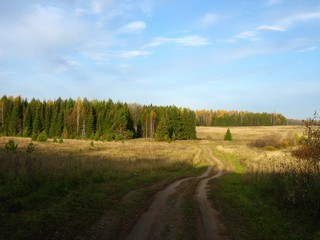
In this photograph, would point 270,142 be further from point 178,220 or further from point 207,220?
point 178,220

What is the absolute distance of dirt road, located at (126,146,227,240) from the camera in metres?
8.50

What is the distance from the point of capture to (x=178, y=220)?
10086 millimetres

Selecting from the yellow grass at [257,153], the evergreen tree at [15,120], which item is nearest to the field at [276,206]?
the yellow grass at [257,153]

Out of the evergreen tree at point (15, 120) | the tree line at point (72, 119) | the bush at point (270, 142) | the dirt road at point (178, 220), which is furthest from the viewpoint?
the evergreen tree at point (15, 120)

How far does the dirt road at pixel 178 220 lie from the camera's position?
8.50 metres

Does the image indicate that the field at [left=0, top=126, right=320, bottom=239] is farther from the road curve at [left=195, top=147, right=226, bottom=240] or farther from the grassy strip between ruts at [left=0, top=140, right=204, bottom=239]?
the road curve at [left=195, top=147, right=226, bottom=240]

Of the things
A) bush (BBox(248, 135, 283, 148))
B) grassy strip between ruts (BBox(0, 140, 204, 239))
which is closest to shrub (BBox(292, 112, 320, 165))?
grassy strip between ruts (BBox(0, 140, 204, 239))

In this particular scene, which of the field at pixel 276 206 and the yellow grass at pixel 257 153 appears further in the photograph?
the yellow grass at pixel 257 153

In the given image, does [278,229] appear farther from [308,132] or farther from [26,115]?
[26,115]

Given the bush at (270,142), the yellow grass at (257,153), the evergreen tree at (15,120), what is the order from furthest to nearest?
the evergreen tree at (15,120) < the bush at (270,142) < the yellow grass at (257,153)

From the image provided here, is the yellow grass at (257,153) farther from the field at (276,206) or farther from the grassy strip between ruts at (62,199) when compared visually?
the grassy strip between ruts at (62,199)

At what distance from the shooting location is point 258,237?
8.51m

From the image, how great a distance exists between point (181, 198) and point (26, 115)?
306 ft

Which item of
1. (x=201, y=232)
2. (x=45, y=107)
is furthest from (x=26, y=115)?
(x=201, y=232)
